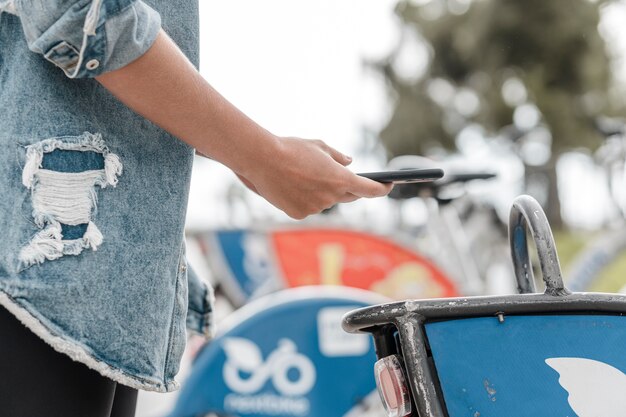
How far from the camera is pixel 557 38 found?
12.9m

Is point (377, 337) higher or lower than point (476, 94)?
lower

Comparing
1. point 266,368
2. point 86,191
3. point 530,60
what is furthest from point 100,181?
point 530,60

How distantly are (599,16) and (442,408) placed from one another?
12630 millimetres

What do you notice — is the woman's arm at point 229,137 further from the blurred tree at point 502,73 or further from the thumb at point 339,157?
the blurred tree at point 502,73

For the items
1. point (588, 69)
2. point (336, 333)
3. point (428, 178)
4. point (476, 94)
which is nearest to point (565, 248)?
point (588, 69)

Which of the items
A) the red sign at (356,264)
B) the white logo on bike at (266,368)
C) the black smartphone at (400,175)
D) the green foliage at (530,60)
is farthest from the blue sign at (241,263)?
the green foliage at (530,60)

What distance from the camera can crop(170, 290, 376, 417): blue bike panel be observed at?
2072mm

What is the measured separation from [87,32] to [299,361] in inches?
62.3

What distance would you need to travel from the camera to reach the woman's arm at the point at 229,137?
0.71m

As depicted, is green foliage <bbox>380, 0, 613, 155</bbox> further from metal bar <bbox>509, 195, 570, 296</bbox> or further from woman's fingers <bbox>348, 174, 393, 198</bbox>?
woman's fingers <bbox>348, 174, 393, 198</bbox>

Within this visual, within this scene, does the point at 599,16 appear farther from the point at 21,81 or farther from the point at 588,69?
the point at 21,81

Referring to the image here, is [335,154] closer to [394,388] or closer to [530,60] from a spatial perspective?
[394,388]

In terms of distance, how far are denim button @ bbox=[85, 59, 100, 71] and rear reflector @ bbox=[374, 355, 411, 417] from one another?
1.31ft

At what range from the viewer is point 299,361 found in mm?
2141
